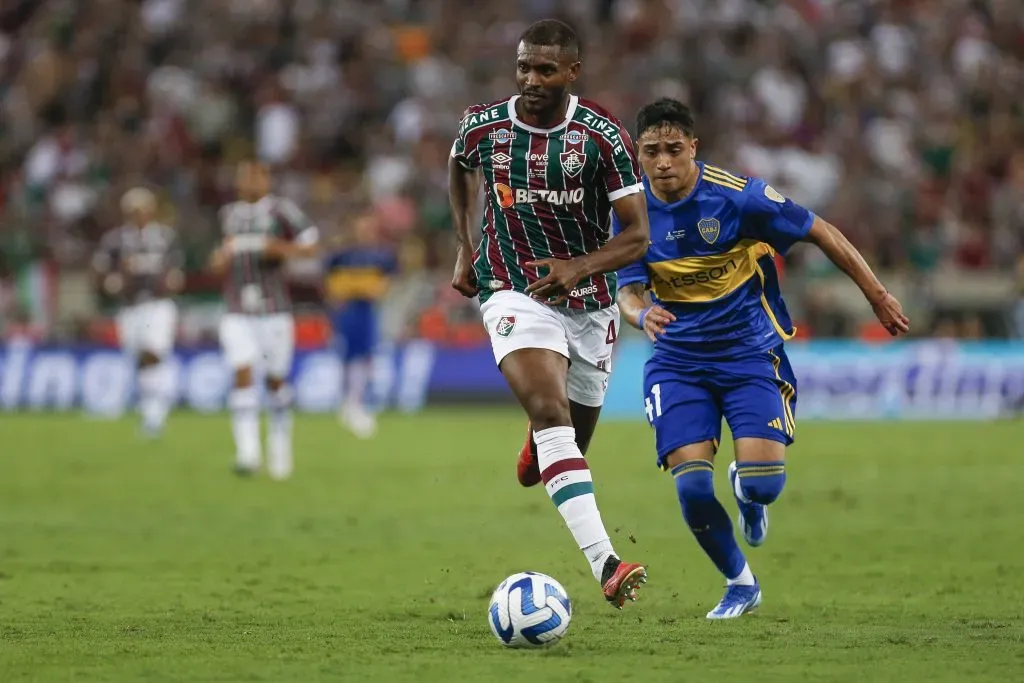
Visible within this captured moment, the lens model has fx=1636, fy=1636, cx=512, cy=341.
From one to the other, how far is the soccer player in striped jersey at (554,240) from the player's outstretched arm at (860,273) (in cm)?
96

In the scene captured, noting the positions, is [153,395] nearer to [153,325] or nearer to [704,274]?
[153,325]

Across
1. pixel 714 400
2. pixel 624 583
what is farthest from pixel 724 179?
pixel 624 583

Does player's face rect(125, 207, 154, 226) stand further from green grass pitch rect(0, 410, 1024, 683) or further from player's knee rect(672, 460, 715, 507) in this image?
player's knee rect(672, 460, 715, 507)

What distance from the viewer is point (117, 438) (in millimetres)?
20203

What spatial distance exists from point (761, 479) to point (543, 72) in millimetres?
2282

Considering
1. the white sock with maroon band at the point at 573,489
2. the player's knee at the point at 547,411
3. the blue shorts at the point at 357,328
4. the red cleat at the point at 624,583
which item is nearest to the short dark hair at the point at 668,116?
the player's knee at the point at 547,411

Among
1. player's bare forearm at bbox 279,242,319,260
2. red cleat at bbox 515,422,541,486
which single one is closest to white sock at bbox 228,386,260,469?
player's bare forearm at bbox 279,242,319,260

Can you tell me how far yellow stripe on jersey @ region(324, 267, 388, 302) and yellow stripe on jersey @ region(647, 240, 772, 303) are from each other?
563 inches

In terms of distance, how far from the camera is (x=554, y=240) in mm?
7645

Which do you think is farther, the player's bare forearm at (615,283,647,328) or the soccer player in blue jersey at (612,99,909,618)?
the player's bare forearm at (615,283,647,328)

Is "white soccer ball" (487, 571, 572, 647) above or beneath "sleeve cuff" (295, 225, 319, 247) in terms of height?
beneath

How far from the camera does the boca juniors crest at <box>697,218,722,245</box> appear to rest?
814cm

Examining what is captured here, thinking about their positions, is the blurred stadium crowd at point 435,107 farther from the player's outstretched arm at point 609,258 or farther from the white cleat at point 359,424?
the player's outstretched arm at point 609,258

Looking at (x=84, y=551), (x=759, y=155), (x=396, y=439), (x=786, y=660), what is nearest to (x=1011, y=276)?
(x=759, y=155)
